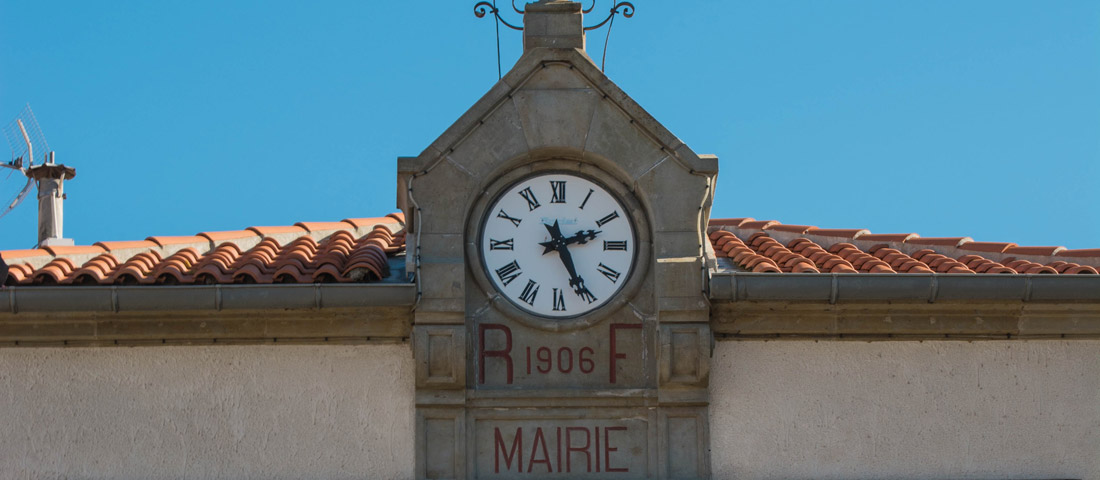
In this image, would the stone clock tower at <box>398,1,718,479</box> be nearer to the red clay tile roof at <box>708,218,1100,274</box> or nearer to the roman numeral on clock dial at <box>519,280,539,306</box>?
the roman numeral on clock dial at <box>519,280,539,306</box>

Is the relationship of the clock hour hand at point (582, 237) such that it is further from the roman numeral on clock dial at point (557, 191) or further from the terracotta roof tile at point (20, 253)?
the terracotta roof tile at point (20, 253)

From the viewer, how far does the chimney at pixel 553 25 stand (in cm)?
1362

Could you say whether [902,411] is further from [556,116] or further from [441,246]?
[441,246]

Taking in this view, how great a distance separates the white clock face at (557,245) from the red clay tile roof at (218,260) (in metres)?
0.97

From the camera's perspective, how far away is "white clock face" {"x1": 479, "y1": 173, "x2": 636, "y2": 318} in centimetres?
1327

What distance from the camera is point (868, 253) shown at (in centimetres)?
1480

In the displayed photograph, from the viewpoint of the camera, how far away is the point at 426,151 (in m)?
13.3

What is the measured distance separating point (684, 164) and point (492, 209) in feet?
4.79

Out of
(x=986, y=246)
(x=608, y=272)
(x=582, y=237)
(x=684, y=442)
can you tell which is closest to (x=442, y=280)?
(x=582, y=237)

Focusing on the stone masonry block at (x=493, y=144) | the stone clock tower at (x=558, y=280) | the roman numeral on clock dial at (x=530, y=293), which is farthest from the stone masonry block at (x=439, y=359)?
the stone masonry block at (x=493, y=144)

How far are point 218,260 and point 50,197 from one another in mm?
8302

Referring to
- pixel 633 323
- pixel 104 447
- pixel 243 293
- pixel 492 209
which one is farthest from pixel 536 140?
pixel 104 447

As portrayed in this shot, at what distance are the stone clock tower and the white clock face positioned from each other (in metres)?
0.01

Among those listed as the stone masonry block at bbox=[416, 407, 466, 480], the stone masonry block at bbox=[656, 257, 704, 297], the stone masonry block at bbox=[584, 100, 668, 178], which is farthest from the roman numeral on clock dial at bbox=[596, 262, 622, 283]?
the stone masonry block at bbox=[416, 407, 466, 480]
